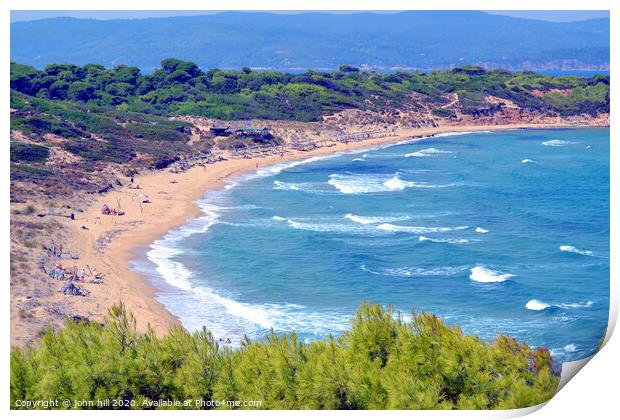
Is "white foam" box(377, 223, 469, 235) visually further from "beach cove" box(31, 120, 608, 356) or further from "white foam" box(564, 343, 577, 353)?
"white foam" box(564, 343, 577, 353)

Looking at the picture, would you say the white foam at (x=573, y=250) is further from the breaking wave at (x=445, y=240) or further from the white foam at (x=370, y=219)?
the white foam at (x=370, y=219)

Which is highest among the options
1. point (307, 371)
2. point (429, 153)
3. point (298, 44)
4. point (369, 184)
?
point (298, 44)

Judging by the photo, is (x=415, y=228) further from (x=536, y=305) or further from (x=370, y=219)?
(x=536, y=305)

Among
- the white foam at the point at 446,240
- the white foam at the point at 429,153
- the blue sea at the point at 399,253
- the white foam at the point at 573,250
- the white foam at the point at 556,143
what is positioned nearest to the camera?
the blue sea at the point at 399,253

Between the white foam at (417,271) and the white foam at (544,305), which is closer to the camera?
the white foam at (544,305)

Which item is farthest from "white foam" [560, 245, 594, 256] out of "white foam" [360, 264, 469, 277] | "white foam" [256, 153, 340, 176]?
"white foam" [256, 153, 340, 176]

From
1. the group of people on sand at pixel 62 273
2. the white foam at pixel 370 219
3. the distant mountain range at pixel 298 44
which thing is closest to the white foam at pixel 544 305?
the white foam at pixel 370 219

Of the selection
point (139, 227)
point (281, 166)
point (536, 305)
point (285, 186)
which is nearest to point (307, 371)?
point (536, 305)
